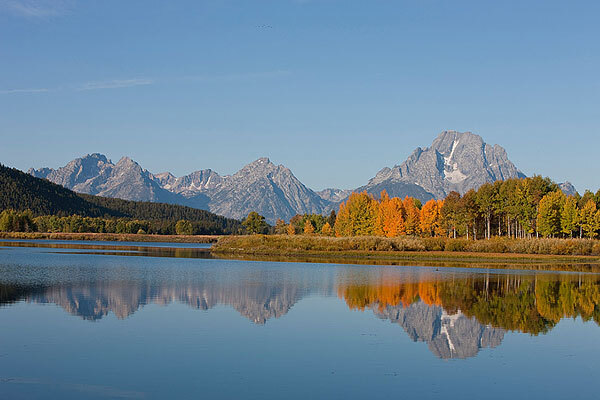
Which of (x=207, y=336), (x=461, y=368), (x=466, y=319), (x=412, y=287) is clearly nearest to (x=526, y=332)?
(x=466, y=319)

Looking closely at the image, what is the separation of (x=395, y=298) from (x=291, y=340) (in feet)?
52.8

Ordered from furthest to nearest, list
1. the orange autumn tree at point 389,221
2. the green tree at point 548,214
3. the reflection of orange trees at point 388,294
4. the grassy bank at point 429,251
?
the orange autumn tree at point 389,221 → the green tree at point 548,214 → the grassy bank at point 429,251 → the reflection of orange trees at point 388,294

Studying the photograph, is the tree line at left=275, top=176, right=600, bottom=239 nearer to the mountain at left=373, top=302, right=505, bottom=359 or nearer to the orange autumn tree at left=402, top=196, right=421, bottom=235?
the orange autumn tree at left=402, top=196, right=421, bottom=235

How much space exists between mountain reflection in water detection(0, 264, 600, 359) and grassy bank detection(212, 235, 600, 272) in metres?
29.9

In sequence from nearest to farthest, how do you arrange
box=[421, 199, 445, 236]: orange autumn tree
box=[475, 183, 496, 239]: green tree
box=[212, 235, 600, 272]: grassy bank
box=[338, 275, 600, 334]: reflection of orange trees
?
box=[338, 275, 600, 334]: reflection of orange trees < box=[212, 235, 600, 272]: grassy bank < box=[475, 183, 496, 239]: green tree < box=[421, 199, 445, 236]: orange autumn tree

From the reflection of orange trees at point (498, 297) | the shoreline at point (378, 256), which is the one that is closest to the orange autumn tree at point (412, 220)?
the shoreline at point (378, 256)

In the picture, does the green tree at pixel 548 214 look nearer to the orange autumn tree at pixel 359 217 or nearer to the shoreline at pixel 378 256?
the shoreline at pixel 378 256

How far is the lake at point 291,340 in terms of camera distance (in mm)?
18578

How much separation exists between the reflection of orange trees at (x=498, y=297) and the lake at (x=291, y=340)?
0.48ft

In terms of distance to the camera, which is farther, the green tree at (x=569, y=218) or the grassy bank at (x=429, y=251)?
the green tree at (x=569, y=218)

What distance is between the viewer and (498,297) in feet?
139

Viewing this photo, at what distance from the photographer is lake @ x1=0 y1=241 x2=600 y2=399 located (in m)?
18.6

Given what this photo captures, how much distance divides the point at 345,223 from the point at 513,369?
117 meters

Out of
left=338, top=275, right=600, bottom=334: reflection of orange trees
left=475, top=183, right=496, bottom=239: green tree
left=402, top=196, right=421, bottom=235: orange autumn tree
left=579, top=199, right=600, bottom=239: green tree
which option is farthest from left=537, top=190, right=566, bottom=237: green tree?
left=338, top=275, right=600, bottom=334: reflection of orange trees
